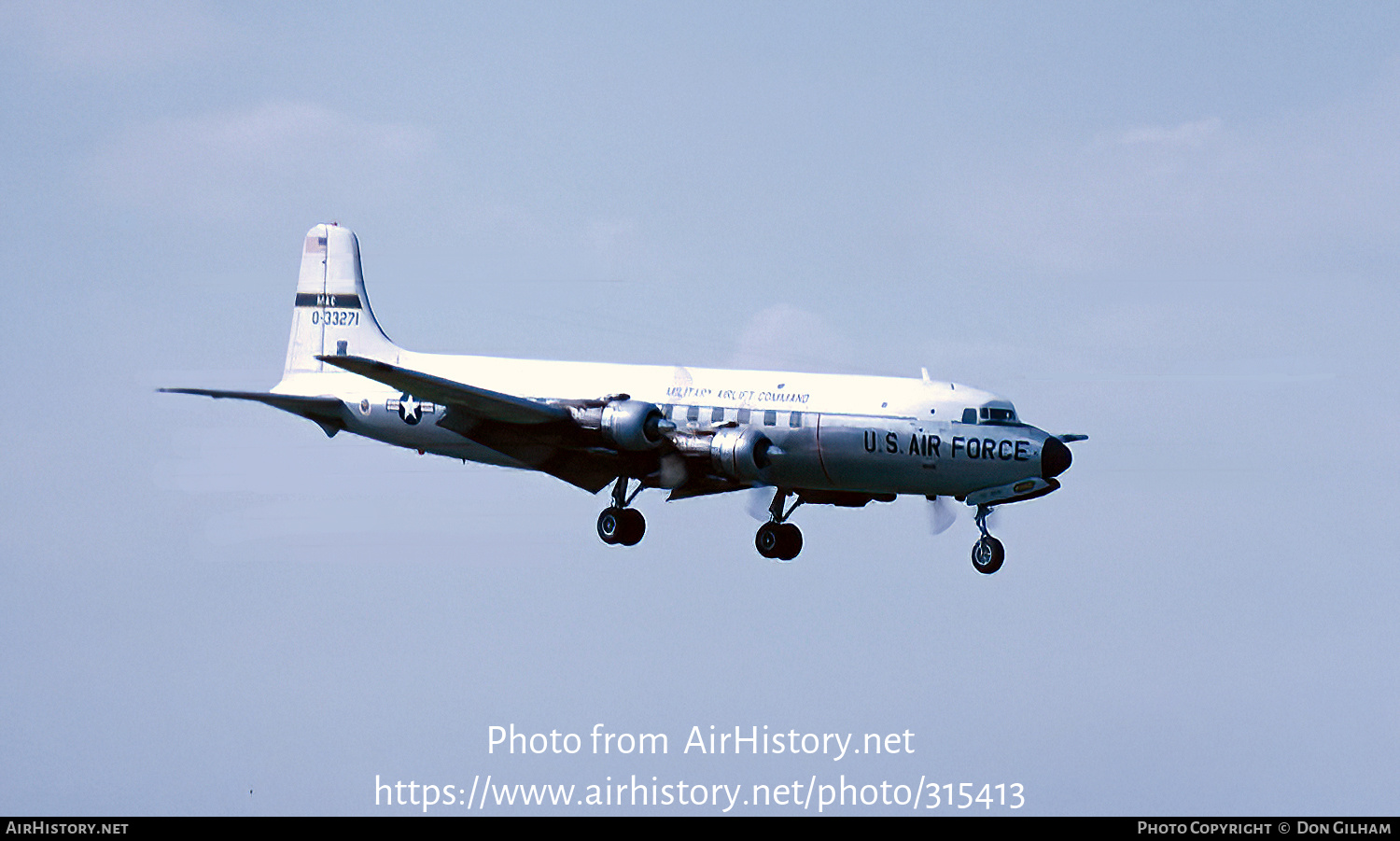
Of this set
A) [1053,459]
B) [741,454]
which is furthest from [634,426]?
[1053,459]

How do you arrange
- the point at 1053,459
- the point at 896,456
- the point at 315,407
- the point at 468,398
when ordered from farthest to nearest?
the point at 315,407 → the point at 468,398 → the point at 896,456 → the point at 1053,459

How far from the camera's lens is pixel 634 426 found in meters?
33.2

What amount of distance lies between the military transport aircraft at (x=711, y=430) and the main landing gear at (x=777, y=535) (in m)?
0.03

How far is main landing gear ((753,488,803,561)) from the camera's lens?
34.8 m

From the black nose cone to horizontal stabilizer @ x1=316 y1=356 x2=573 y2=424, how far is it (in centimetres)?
890

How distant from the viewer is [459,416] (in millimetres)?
34781

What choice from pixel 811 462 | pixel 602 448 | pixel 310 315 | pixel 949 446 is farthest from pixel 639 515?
pixel 310 315

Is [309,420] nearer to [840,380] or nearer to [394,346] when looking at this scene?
[394,346]

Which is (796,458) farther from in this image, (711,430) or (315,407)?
(315,407)

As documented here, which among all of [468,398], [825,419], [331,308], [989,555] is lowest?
[989,555]

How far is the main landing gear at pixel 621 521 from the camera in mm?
34812

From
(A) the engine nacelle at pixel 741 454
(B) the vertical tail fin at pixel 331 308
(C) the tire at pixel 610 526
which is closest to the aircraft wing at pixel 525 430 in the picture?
(C) the tire at pixel 610 526

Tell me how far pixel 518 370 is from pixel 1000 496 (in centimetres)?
1010

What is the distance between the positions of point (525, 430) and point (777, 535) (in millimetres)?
5282
